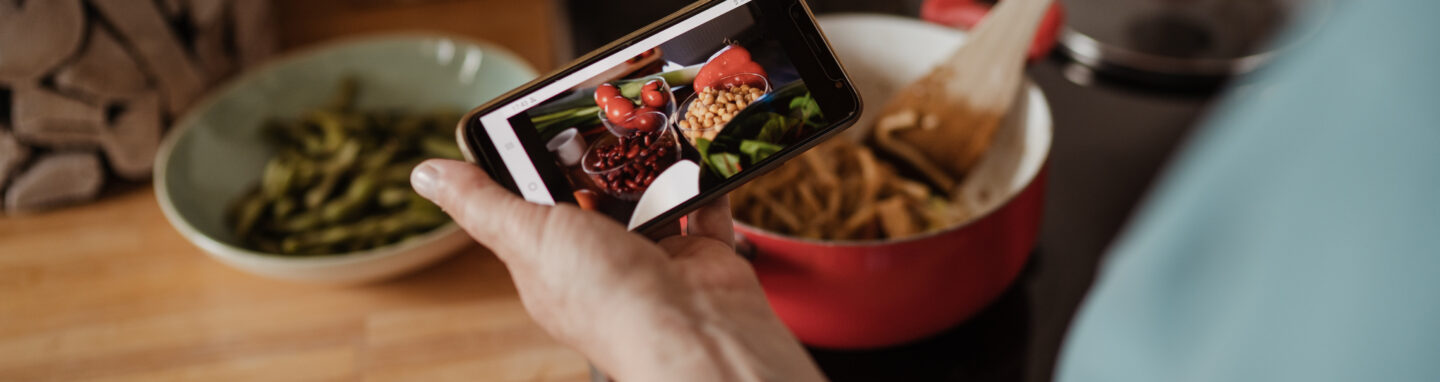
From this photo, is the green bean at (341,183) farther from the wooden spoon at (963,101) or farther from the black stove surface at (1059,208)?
the wooden spoon at (963,101)

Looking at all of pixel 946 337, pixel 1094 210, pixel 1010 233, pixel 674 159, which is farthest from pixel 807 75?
pixel 1094 210

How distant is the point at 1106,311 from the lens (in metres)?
0.46

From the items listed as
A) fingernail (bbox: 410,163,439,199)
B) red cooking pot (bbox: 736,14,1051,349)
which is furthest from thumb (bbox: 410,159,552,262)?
red cooking pot (bbox: 736,14,1051,349)

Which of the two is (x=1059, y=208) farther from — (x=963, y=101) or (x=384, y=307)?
(x=384, y=307)

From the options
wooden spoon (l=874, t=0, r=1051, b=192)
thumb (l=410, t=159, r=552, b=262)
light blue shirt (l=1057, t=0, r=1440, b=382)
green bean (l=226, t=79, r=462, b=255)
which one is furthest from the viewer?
green bean (l=226, t=79, r=462, b=255)

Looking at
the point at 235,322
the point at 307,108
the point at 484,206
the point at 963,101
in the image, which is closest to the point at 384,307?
the point at 235,322

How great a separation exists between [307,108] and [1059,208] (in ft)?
2.48

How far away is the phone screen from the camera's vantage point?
18.3 inches

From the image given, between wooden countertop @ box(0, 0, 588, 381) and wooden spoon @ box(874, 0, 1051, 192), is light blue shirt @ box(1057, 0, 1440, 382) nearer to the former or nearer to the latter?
wooden spoon @ box(874, 0, 1051, 192)

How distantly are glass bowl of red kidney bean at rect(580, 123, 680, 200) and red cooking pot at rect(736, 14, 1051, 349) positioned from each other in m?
0.08

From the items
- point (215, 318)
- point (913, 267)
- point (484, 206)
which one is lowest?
point (215, 318)

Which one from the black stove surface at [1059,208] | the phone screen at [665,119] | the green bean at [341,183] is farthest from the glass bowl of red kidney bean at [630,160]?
the green bean at [341,183]

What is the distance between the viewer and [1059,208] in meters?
0.75

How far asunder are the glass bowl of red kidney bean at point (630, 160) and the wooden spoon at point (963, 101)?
0.28 metres
